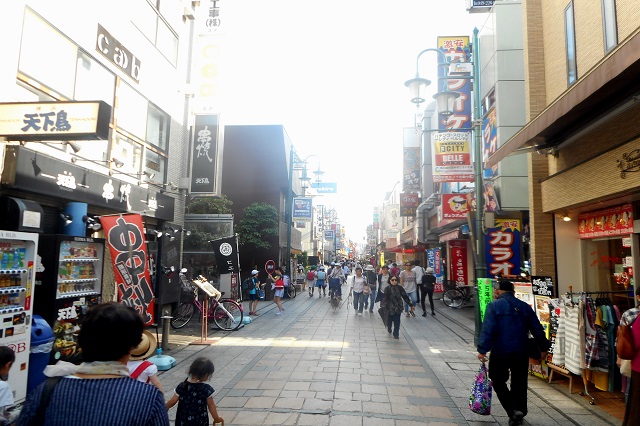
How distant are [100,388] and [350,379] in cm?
574

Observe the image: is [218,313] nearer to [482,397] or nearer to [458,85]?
[482,397]

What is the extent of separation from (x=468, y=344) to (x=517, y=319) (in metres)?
5.57

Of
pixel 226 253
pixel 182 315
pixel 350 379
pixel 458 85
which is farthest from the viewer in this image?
pixel 458 85

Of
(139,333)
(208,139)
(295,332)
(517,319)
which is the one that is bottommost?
(295,332)

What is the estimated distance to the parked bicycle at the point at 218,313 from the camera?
1207 cm

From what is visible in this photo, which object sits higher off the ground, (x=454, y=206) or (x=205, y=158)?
(x=205, y=158)

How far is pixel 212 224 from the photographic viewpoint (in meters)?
18.4

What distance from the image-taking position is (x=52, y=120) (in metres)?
6.73

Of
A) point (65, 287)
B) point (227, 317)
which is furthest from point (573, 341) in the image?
point (227, 317)

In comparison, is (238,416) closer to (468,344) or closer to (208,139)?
(468,344)

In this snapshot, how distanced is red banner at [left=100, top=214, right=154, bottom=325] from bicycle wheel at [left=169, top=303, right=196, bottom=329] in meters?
4.01

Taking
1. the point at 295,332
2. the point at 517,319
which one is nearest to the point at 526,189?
the point at 295,332

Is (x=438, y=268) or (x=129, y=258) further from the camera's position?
(x=438, y=268)

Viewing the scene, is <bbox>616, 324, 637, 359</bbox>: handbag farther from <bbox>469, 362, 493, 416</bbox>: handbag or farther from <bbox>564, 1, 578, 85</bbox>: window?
<bbox>564, 1, 578, 85</bbox>: window
